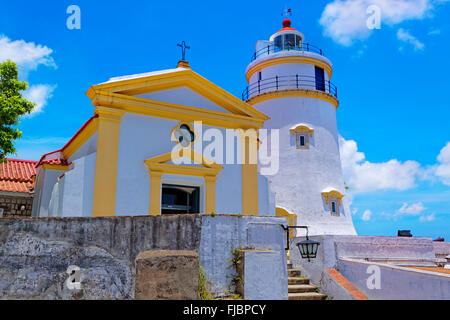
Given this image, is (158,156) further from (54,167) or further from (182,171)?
(54,167)

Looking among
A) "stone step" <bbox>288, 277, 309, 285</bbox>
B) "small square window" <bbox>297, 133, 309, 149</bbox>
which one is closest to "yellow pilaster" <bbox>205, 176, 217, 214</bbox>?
"stone step" <bbox>288, 277, 309, 285</bbox>

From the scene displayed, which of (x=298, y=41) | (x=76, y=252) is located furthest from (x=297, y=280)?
(x=298, y=41)

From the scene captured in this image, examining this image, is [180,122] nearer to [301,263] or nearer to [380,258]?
[301,263]

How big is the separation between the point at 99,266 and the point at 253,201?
7041 mm

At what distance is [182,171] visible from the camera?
1220 cm

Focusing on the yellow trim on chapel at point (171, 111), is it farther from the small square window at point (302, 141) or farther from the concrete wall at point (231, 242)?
the small square window at point (302, 141)

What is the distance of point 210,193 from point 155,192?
5.83 feet

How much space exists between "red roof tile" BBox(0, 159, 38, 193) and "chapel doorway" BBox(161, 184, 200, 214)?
19.7 ft

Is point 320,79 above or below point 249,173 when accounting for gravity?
above

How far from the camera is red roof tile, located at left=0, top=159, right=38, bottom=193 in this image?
15105 millimetres

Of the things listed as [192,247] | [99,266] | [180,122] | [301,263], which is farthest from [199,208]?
[99,266]

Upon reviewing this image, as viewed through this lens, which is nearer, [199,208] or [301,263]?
[301,263]
